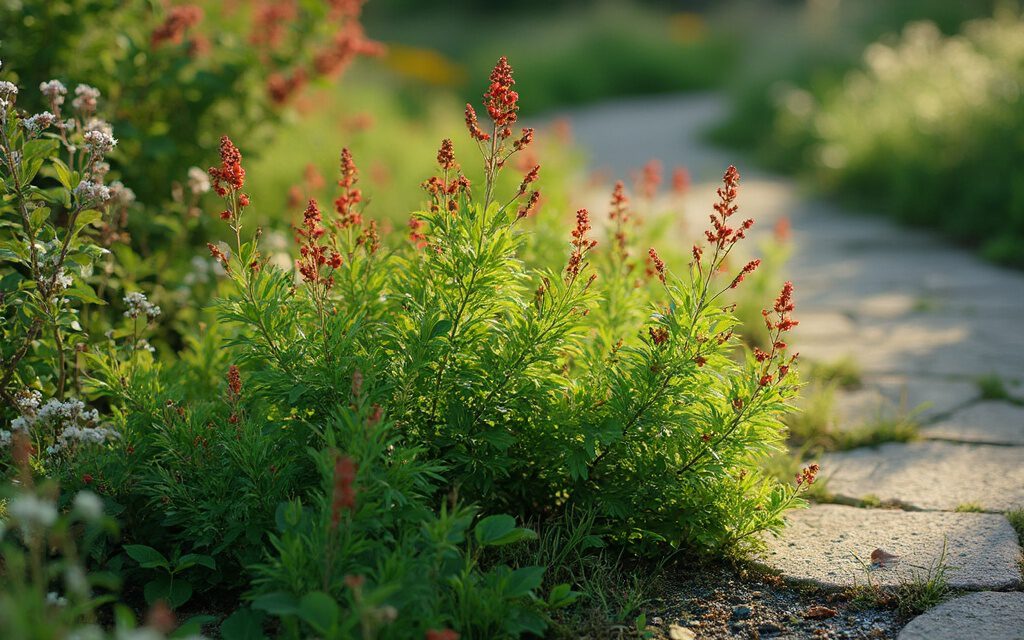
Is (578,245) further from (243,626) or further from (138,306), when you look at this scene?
(138,306)

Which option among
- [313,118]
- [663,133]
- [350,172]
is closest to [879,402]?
[350,172]

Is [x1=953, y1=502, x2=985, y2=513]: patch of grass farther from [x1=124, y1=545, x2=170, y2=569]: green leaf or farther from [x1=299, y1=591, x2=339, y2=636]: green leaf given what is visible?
[x1=124, y1=545, x2=170, y2=569]: green leaf

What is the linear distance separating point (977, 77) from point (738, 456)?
5.66 meters

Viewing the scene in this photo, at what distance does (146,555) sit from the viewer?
2.20 metres

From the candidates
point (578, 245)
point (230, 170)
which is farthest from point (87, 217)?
point (578, 245)

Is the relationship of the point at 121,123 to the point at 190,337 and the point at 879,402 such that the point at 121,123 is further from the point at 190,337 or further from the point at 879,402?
the point at 879,402

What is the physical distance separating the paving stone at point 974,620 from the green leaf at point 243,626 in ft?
4.76

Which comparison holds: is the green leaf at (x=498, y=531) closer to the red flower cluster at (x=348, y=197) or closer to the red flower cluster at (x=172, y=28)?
the red flower cluster at (x=348, y=197)

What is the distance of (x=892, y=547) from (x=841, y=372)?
1.43 m

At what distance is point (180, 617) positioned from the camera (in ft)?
7.36

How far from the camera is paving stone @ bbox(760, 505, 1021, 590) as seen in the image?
237 centimetres

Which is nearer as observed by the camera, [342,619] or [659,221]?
[342,619]

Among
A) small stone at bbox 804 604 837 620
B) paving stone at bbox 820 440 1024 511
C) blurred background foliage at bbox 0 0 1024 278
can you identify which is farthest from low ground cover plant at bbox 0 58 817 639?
blurred background foliage at bbox 0 0 1024 278

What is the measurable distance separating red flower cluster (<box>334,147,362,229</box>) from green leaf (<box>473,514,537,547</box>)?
36.4 inches
